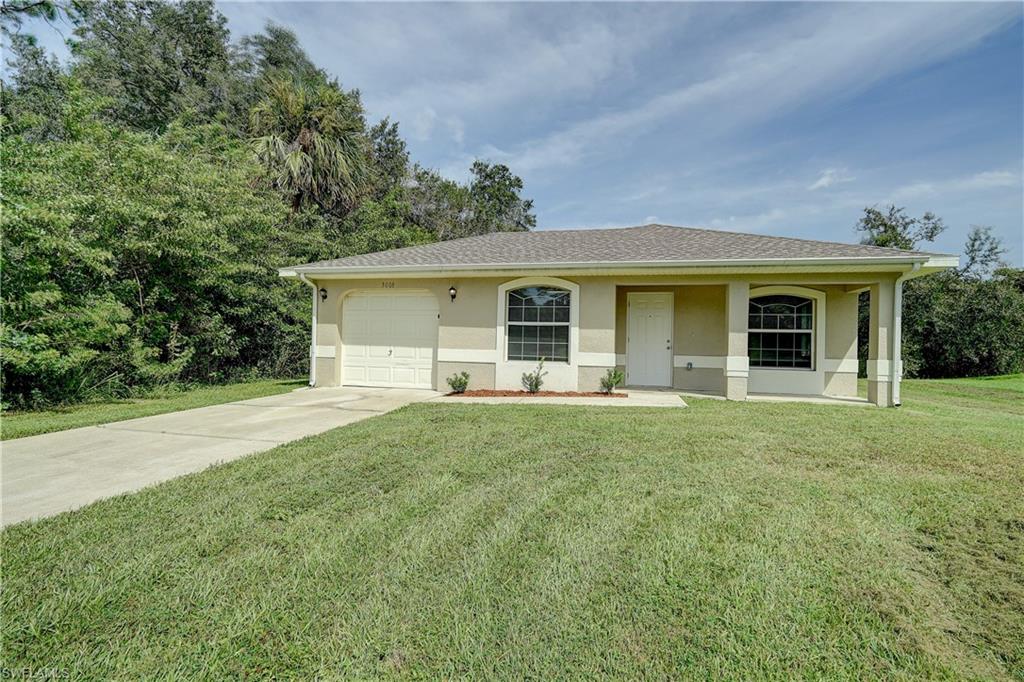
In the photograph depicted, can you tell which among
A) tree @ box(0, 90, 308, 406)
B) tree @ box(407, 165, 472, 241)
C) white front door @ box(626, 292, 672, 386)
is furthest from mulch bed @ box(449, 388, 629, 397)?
tree @ box(407, 165, 472, 241)

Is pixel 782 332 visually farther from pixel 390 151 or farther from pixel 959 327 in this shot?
pixel 390 151

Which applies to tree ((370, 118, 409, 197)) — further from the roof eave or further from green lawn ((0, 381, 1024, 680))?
green lawn ((0, 381, 1024, 680))

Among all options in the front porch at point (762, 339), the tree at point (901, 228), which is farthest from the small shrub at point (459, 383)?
the tree at point (901, 228)

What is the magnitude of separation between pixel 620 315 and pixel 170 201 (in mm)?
10414

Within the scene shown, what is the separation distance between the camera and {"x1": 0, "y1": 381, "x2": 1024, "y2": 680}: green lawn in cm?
198

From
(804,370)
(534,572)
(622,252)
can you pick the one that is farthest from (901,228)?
(534,572)

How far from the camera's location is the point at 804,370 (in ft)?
33.6

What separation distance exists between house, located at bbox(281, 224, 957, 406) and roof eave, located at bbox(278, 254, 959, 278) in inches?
1.4

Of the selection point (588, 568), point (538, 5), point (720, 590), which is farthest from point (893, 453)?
point (538, 5)

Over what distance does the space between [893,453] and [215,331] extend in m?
13.8

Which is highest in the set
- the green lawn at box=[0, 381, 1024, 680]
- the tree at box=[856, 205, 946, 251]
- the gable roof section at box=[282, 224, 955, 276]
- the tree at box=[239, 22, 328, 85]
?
the tree at box=[239, 22, 328, 85]

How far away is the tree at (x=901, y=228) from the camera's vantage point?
73.6 ft

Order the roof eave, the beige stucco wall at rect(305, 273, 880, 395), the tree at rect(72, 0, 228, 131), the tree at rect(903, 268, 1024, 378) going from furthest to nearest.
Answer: the tree at rect(72, 0, 228, 131)
the tree at rect(903, 268, 1024, 378)
the beige stucco wall at rect(305, 273, 880, 395)
the roof eave

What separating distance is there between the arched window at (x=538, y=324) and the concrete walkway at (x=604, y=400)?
1.16m
